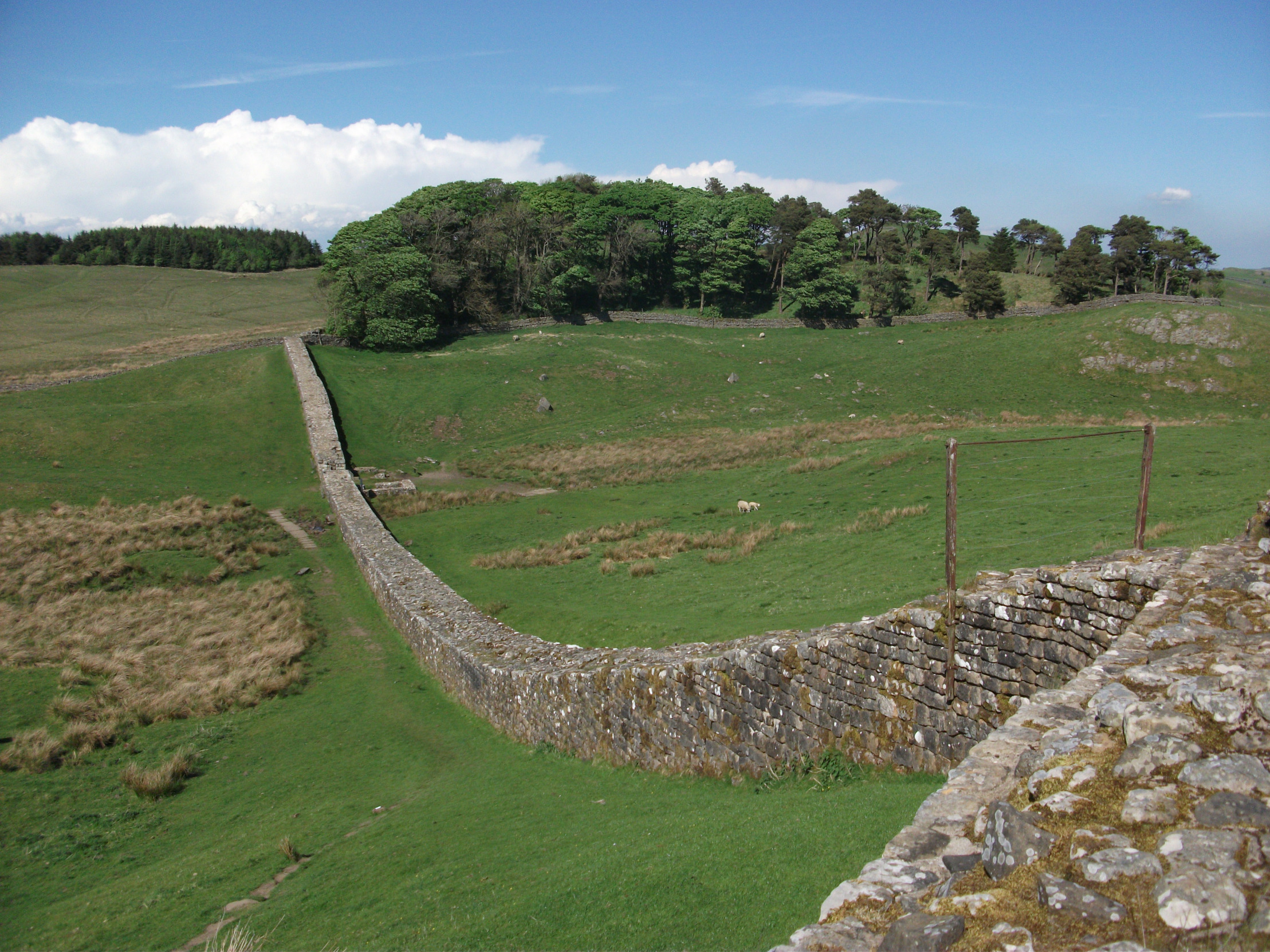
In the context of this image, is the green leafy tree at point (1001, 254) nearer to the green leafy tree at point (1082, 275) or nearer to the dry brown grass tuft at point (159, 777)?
the green leafy tree at point (1082, 275)

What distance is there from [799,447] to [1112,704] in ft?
114

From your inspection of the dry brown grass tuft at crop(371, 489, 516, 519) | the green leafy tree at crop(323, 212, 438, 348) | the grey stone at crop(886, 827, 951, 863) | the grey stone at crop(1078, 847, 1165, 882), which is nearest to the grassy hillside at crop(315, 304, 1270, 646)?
the dry brown grass tuft at crop(371, 489, 516, 519)

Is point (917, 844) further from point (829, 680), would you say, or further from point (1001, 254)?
point (1001, 254)

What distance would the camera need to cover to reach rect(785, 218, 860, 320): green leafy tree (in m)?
72.9

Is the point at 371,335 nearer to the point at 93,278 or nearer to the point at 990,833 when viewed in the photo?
the point at 990,833

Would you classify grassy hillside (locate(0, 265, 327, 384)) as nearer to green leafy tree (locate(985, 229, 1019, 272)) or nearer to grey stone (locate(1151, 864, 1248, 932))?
grey stone (locate(1151, 864, 1248, 932))

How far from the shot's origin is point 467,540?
92.7 feet

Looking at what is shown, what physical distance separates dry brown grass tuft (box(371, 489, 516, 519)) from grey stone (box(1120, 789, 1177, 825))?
30821 millimetres

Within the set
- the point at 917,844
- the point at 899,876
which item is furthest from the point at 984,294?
the point at 899,876

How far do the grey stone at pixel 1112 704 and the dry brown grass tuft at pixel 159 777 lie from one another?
14.5m

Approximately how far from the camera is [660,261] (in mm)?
84562

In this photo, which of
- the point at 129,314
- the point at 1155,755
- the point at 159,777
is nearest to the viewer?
the point at 1155,755

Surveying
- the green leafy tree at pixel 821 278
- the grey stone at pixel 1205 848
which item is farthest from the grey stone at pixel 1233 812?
the green leafy tree at pixel 821 278

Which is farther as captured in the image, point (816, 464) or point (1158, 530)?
point (816, 464)
